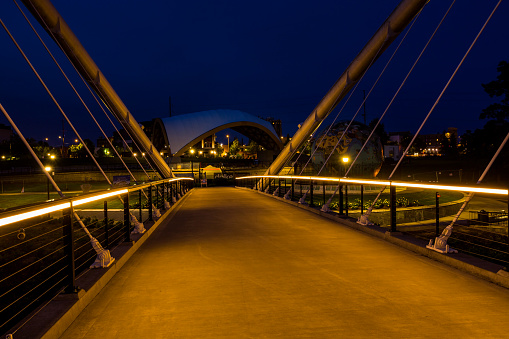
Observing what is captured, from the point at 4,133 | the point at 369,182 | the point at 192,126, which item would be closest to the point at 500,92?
the point at 369,182

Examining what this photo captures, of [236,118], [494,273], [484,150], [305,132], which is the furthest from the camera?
[236,118]

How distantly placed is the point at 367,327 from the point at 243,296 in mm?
1451

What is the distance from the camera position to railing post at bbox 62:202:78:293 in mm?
4203

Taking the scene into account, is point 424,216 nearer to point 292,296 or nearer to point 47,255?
point 292,296

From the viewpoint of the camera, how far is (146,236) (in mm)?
8281

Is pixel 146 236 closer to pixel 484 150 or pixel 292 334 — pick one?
pixel 292 334

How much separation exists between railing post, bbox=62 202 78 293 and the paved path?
0.29 metres

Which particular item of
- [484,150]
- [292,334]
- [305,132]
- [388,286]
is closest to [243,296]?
[292,334]

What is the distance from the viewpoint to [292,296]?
4.43 meters

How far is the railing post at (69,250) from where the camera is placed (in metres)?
4.20

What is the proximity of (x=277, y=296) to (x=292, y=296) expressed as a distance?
0.17 meters

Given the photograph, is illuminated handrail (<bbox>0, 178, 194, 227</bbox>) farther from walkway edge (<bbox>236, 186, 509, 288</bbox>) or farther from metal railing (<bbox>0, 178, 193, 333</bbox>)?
walkway edge (<bbox>236, 186, 509, 288</bbox>)

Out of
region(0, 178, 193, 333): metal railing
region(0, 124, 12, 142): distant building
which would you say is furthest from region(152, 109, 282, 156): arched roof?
region(0, 178, 193, 333): metal railing

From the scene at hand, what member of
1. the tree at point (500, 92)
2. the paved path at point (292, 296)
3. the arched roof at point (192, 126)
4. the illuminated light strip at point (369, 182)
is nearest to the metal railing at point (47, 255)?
the paved path at point (292, 296)
